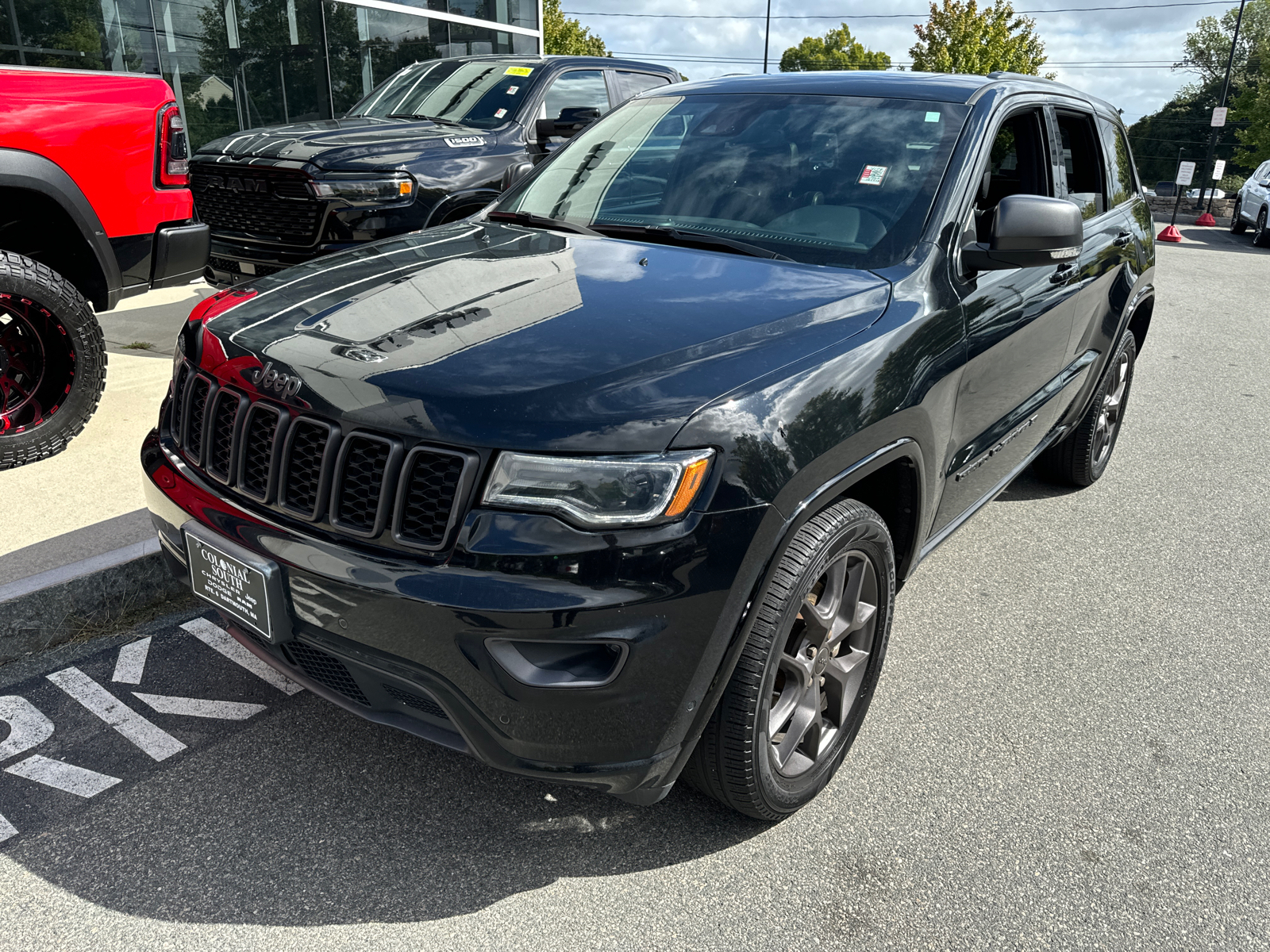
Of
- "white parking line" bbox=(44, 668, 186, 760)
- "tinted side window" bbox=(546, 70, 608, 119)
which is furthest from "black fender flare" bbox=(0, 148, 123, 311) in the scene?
"tinted side window" bbox=(546, 70, 608, 119)

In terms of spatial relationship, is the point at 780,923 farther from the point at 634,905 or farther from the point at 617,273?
the point at 617,273

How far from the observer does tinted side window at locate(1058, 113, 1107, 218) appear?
4066 millimetres

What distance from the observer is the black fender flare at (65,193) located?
4.16 m

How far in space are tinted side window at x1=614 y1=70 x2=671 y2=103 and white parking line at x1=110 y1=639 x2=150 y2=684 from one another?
20.9 feet

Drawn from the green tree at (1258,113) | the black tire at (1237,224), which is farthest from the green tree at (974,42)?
the black tire at (1237,224)

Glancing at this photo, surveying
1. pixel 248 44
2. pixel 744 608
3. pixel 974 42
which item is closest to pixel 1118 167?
pixel 744 608

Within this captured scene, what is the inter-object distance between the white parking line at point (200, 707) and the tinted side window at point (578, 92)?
570 cm

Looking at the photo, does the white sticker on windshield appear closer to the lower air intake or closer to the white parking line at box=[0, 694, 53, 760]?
the lower air intake

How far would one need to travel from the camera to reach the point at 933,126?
10.5 feet

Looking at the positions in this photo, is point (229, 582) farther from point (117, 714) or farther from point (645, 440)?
point (645, 440)

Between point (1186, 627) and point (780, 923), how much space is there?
227 cm

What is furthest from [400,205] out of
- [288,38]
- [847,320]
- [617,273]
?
[288,38]

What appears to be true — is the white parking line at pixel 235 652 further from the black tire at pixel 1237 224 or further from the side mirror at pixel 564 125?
the black tire at pixel 1237 224

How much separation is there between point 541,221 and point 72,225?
2.42 metres
